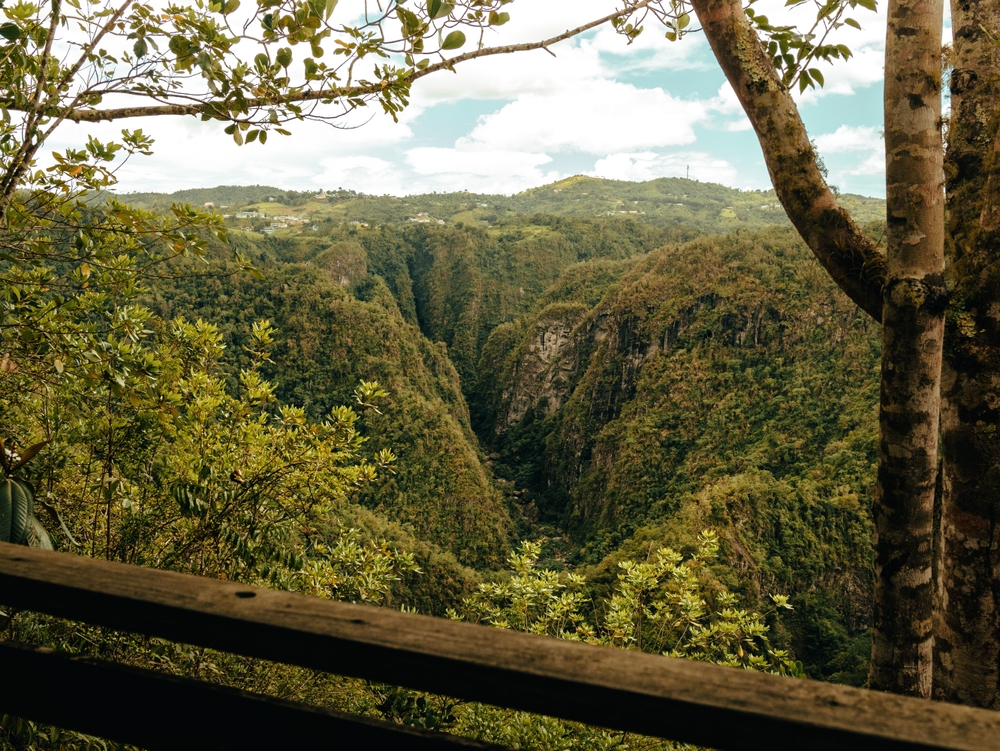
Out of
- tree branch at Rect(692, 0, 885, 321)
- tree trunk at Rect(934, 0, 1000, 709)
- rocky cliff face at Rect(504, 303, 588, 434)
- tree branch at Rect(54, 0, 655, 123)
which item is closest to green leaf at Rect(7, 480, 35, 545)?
tree branch at Rect(54, 0, 655, 123)

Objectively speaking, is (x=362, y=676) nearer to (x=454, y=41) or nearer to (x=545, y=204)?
(x=454, y=41)

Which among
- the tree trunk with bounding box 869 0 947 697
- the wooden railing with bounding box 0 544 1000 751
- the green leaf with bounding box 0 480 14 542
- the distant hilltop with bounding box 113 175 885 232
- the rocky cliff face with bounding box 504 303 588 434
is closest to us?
the wooden railing with bounding box 0 544 1000 751

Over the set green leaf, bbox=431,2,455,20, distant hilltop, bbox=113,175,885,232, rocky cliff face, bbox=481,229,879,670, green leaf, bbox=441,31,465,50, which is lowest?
rocky cliff face, bbox=481,229,879,670

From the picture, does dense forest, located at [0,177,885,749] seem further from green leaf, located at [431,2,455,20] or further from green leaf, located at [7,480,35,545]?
green leaf, located at [431,2,455,20]

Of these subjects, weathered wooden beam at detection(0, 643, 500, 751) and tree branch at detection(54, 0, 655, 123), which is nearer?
weathered wooden beam at detection(0, 643, 500, 751)

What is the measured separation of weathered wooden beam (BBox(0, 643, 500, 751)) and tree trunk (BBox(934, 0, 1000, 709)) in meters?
1.53

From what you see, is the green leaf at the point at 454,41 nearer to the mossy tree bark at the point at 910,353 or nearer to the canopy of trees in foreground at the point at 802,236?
the canopy of trees in foreground at the point at 802,236

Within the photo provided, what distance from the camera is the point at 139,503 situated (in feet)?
15.6

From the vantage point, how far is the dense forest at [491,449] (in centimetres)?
446

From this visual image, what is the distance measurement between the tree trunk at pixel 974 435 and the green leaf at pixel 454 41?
64.0 inches

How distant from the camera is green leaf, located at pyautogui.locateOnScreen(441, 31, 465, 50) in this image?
2.30m

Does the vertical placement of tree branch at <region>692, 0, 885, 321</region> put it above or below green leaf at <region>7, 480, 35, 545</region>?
above

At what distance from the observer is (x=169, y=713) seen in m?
0.95

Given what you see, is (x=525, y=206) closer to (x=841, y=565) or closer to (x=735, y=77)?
(x=841, y=565)
